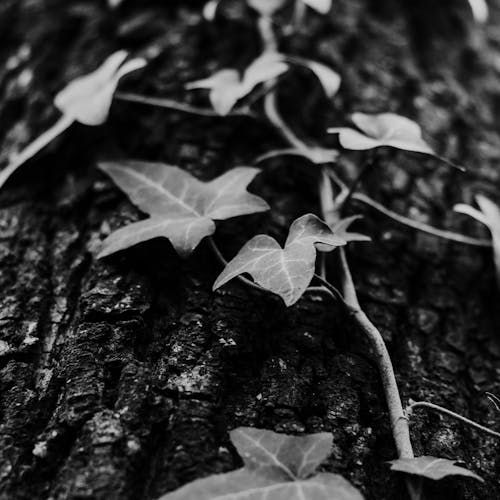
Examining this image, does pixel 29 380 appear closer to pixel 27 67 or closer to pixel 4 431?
pixel 4 431

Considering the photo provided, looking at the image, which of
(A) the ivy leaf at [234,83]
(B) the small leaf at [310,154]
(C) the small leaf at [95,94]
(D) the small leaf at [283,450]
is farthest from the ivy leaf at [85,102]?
(D) the small leaf at [283,450]

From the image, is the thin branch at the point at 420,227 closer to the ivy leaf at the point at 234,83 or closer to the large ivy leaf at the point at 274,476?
the ivy leaf at the point at 234,83

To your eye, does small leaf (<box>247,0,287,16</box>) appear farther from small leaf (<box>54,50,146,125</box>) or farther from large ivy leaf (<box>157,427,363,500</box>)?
large ivy leaf (<box>157,427,363,500</box>)

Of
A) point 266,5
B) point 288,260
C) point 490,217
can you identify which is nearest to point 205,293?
point 288,260

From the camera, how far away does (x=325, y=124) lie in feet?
3.85

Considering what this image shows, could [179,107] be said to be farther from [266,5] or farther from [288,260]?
[288,260]

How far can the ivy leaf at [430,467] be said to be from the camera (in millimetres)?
620

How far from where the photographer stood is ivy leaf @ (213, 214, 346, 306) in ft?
2.21

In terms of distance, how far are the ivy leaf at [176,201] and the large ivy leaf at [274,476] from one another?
291 millimetres

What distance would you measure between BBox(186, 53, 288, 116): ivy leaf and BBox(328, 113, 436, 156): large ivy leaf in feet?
0.60

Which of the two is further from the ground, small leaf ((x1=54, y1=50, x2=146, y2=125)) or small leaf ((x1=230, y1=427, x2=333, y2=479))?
small leaf ((x1=54, y1=50, x2=146, y2=125))

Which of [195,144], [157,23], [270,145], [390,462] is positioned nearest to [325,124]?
[270,145]

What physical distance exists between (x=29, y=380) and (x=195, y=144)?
533 millimetres

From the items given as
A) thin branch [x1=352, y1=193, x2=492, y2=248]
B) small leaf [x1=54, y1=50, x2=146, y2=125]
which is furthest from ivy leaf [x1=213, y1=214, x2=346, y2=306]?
small leaf [x1=54, y1=50, x2=146, y2=125]
